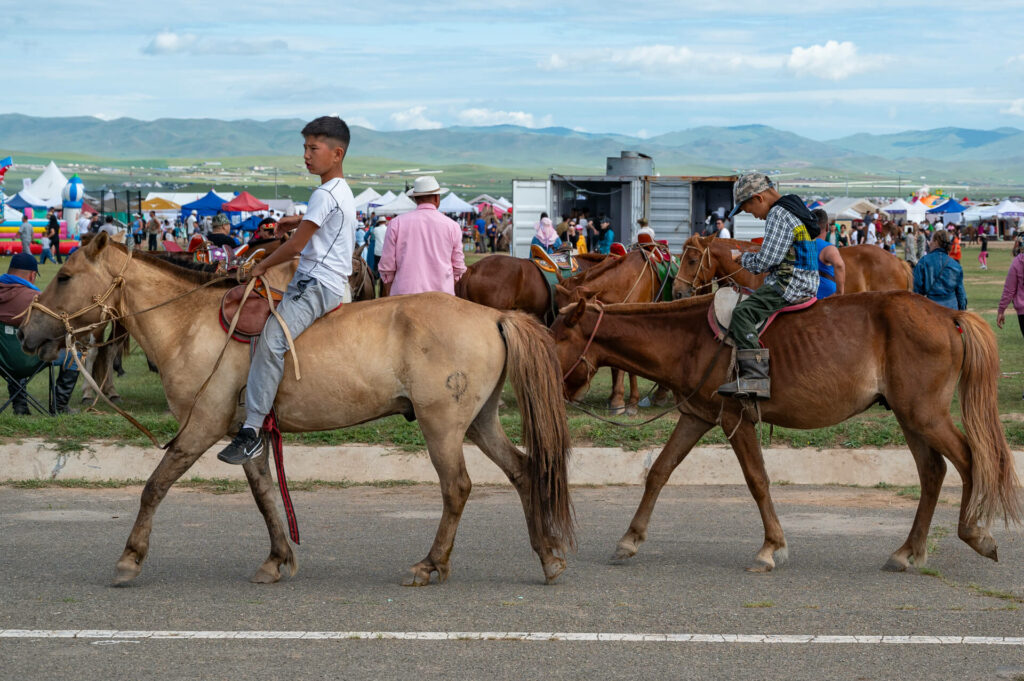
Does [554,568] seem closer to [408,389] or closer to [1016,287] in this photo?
[408,389]

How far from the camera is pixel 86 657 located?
545cm

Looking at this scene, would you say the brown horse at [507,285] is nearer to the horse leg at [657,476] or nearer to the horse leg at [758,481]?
the horse leg at [657,476]

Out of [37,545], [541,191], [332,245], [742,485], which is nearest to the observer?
[332,245]

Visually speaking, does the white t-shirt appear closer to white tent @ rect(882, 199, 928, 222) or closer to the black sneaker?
the black sneaker

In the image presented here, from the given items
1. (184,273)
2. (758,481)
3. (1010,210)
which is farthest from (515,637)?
(1010,210)

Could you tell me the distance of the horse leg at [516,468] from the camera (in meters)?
6.81

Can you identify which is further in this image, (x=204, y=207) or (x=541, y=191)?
(x=204, y=207)

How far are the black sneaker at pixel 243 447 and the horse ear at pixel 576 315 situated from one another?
2.21 meters

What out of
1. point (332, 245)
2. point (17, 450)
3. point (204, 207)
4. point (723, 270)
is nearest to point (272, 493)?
point (332, 245)

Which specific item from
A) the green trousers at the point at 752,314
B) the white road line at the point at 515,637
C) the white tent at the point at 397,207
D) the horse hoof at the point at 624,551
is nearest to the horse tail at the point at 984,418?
the green trousers at the point at 752,314

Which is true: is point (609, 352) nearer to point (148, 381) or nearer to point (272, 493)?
point (272, 493)

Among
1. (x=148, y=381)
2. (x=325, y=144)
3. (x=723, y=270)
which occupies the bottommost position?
(x=148, y=381)

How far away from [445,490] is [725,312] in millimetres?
2134

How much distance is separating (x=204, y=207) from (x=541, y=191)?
3723 centimetres
